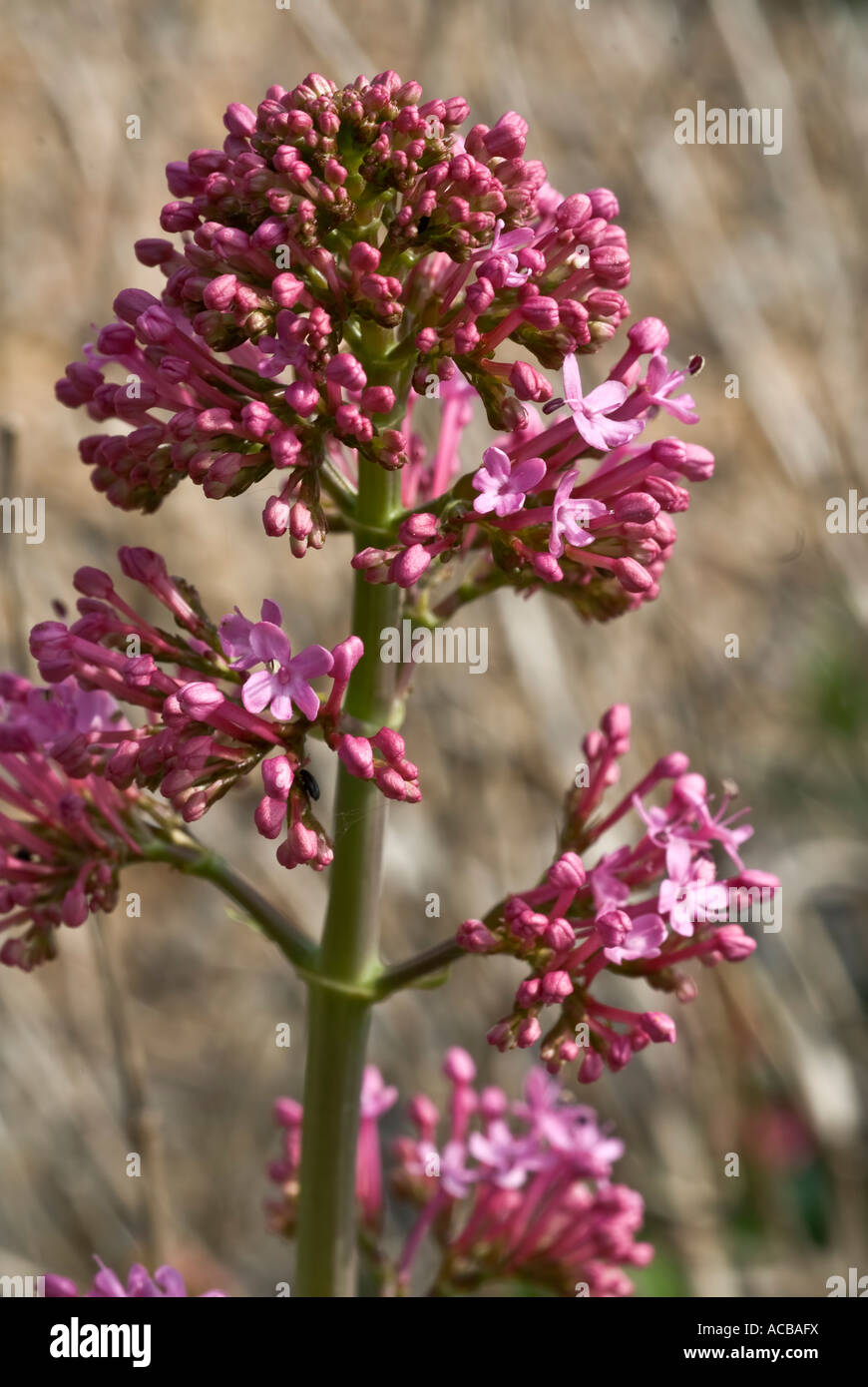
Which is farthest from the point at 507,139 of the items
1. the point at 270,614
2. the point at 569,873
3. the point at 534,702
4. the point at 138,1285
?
the point at 534,702

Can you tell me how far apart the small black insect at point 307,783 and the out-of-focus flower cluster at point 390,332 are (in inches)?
14.8

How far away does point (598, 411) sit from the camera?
2342 millimetres

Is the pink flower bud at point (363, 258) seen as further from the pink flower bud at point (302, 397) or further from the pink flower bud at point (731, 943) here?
the pink flower bud at point (731, 943)

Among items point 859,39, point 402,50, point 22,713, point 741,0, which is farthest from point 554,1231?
point 402,50

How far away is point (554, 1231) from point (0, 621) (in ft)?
13.7

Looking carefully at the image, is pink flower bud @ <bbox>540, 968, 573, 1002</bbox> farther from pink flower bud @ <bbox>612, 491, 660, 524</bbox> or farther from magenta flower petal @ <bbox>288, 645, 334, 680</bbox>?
pink flower bud @ <bbox>612, 491, 660, 524</bbox>

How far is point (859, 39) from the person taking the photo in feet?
23.5

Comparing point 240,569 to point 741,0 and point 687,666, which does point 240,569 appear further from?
point 741,0

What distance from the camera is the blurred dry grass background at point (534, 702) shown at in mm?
5992

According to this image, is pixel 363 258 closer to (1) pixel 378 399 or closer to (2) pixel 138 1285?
(1) pixel 378 399

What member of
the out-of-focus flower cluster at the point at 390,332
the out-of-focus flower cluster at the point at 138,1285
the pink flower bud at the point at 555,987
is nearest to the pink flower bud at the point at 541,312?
the out-of-focus flower cluster at the point at 390,332

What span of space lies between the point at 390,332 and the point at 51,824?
120 centimetres

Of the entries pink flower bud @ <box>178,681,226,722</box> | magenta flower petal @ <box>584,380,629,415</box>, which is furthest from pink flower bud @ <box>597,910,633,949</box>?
magenta flower petal @ <box>584,380,629,415</box>

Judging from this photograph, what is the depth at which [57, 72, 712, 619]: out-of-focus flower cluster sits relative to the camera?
2.31 m
